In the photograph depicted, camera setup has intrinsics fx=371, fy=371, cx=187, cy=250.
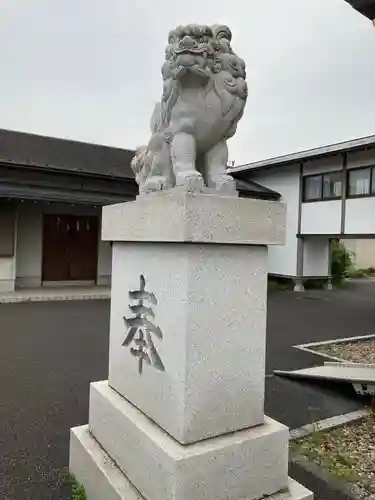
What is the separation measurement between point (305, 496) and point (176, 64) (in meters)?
2.18

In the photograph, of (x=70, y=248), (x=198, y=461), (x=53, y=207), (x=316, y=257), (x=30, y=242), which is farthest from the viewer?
(x=316, y=257)

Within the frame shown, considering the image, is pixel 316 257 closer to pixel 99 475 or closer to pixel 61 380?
pixel 61 380

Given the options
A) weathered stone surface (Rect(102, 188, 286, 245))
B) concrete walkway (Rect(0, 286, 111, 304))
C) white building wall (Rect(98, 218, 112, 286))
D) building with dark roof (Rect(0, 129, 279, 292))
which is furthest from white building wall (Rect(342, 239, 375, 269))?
weathered stone surface (Rect(102, 188, 286, 245))

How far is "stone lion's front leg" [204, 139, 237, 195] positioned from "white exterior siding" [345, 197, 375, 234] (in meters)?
10.5

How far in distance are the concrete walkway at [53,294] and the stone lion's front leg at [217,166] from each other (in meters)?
8.52

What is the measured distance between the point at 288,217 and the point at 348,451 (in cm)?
1167

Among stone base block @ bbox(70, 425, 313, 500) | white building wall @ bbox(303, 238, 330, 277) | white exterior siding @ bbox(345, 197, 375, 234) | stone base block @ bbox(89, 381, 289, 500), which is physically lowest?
stone base block @ bbox(70, 425, 313, 500)

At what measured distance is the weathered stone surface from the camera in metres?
1.55

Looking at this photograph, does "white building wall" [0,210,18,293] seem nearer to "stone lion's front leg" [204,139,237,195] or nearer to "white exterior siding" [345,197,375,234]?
"stone lion's front leg" [204,139,237,195]

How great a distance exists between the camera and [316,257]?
13.8 m

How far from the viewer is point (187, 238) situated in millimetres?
1537

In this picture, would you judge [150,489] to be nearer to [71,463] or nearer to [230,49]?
[71,463]

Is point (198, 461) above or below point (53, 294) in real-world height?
above

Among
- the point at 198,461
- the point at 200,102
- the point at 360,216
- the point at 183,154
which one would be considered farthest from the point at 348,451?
the point at 360,216
